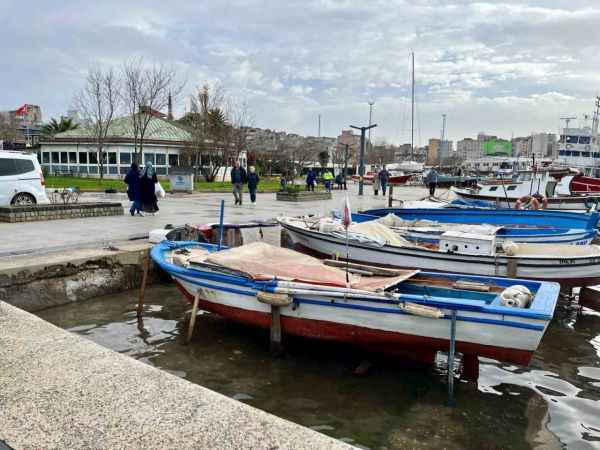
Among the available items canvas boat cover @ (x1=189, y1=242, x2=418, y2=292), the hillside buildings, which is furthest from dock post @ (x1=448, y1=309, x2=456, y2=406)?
the hillside buildings

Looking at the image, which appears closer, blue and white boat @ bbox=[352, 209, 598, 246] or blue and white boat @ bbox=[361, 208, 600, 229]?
blue and white boat @ bbox=[352, 209, 598, 246]

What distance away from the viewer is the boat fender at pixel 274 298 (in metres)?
6.64

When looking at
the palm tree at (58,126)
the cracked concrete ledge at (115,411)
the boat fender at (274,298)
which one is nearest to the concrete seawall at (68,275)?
the boat fender at (274,298)

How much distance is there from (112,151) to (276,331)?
114 ft

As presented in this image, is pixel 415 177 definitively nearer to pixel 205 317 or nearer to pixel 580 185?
pixel 580 185

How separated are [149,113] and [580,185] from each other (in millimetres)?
27142

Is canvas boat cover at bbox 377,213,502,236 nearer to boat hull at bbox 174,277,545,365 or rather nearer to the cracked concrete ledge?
boat hull at bbox 174,277,545,365

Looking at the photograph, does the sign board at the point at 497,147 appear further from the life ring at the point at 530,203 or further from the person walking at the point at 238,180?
the person walking at the point at 238,180

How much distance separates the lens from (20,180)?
14.8 meters

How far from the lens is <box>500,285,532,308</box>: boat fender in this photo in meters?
6.07

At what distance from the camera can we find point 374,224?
10766 millimetres

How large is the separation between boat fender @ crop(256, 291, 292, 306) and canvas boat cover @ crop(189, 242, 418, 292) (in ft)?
0.99

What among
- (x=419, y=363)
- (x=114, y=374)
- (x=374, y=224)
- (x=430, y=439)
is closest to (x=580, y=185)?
(x=374, y=224)

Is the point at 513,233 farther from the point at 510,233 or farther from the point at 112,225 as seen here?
the point at 112,225
